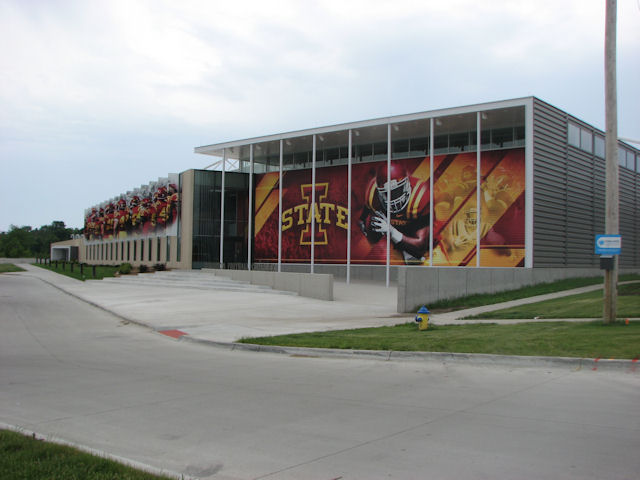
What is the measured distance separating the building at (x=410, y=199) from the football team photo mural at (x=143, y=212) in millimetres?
250

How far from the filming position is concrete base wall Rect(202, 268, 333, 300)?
83.2 feet

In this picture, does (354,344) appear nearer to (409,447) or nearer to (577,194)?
(409,447)

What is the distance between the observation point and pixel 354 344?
1195 cm

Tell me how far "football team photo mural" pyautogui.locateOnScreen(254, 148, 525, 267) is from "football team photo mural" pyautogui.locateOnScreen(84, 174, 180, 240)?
702 cm

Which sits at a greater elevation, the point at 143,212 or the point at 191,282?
the point at 143,212

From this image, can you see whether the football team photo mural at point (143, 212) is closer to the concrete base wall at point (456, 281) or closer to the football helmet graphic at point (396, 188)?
the football helmet graphic at point (396, 188)

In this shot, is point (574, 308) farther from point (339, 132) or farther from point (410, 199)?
point (339, 132)

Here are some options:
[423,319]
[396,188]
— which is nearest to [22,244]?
[396,188]

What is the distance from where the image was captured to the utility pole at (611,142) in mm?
12727

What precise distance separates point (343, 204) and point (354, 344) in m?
24.7

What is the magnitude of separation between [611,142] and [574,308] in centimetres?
634

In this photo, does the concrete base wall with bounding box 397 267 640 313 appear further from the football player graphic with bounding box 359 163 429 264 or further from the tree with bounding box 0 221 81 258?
the tree with bounding box 0 221 81 258

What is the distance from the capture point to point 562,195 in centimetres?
2958

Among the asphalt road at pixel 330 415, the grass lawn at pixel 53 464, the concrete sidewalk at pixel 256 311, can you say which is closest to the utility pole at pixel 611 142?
the concrete sidewalk at pixel 256 311
